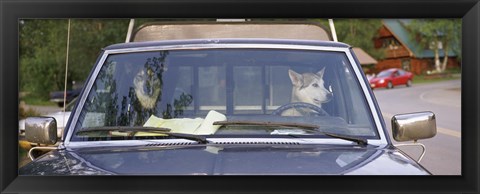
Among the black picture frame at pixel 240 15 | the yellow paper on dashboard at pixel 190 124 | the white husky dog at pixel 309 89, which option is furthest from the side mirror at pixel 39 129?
the white husky dog at pixel 309 89

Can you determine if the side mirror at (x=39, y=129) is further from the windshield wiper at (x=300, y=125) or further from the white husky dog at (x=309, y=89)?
the white husky dog at (x=309, y=89)

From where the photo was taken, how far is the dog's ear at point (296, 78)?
11.0 feet

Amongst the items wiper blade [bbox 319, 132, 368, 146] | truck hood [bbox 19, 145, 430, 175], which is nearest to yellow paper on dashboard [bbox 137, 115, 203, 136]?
truck hood [bbox 19, 145, 430, 175]

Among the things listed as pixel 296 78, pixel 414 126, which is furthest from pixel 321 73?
pixel 414 126

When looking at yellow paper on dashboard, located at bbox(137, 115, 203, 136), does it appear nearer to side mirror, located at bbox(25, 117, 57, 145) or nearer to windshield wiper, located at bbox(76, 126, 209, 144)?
windshield wiper, located at bbox(76, 126, 209, 144)

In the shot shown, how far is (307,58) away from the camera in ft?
11.2

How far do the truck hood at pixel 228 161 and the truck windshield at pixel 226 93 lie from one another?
208 mm

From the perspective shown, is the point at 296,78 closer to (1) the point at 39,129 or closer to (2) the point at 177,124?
(2) the point at 177,124

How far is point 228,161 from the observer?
7.98 feet

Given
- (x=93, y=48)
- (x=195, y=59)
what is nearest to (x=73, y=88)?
(x=93, y=48)

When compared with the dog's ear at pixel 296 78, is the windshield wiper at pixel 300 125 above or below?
below

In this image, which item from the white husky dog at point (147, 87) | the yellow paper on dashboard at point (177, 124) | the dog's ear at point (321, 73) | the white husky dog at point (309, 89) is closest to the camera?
the yellow paper on dashboard at point (177, 124)

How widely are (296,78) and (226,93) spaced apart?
332 mm

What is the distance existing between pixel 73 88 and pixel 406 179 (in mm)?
6547
